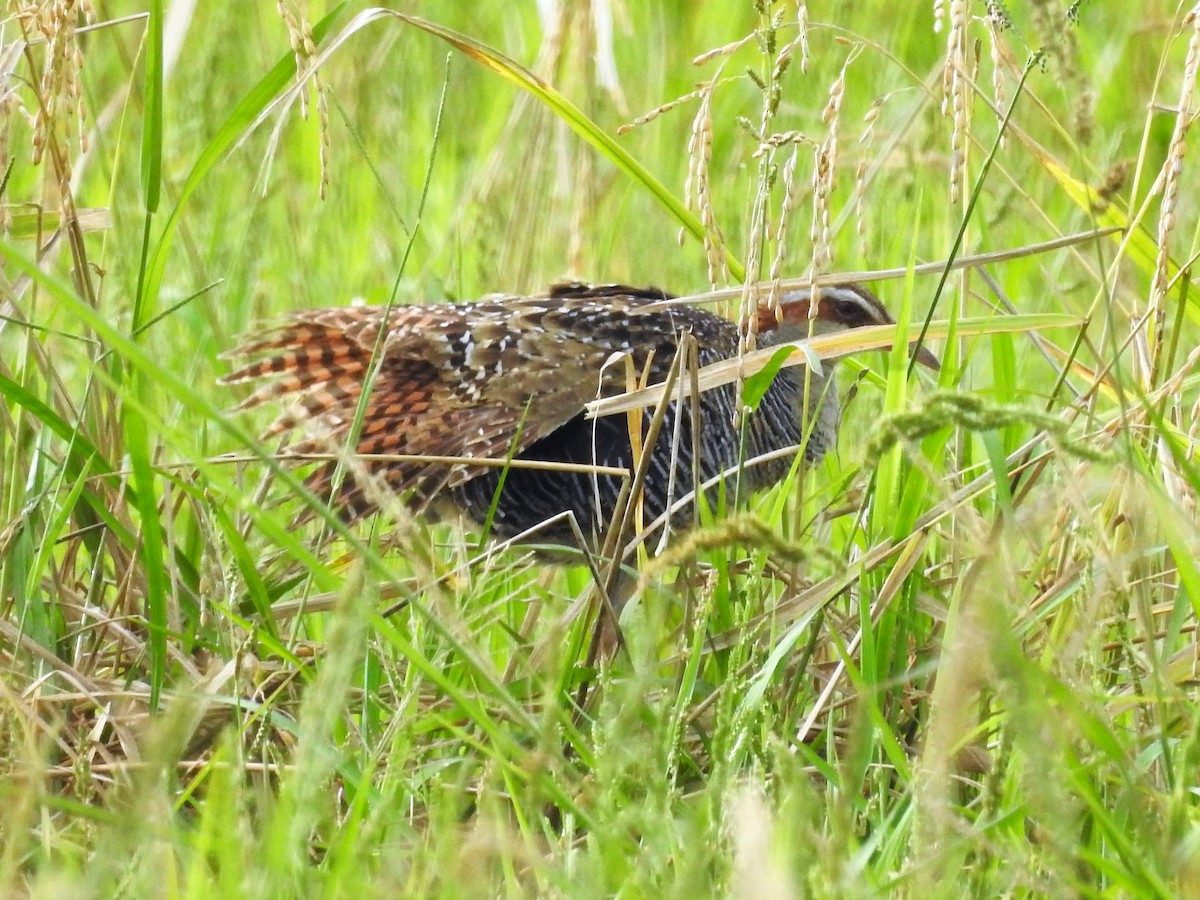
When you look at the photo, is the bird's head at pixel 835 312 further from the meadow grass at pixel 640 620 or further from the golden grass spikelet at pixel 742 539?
the golden grass spikelet at pixel 742 539

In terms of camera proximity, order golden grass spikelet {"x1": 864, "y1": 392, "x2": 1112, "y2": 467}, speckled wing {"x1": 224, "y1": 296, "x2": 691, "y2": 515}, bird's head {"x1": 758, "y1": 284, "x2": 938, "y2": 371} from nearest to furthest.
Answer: golden grass spikelet {"x1": 864, "y1": 392, "x2": 1112, "y2": 467} < speckled wing {"x1": 224, "y1": 296, "x2": 691, "y2": 515} < bird's head {"x1": 758, "y1": 284, "x2": 938, "y2": 371}

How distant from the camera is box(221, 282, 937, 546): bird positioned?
10.6 feet

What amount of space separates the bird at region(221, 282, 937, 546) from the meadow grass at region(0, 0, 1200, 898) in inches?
6.2

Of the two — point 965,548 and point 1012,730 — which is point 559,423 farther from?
point 1012,730

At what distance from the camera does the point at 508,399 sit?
3.23 meters

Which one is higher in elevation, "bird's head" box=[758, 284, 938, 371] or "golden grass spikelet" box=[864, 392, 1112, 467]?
"golden grass spikelet" box=[864, 392, 1112, 467]

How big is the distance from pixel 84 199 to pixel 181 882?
12.8 ft

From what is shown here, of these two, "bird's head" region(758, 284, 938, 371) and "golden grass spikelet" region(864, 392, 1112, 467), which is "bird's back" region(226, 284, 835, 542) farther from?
"golden grass spikelet" region(864, 392, 1112, 467)

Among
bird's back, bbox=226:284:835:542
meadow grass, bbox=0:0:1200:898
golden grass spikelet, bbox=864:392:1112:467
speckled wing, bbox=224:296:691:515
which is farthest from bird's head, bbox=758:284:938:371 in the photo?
golden grass spikelet, bbox=864:392:1112:467

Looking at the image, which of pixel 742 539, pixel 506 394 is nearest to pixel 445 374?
pixel 506 394

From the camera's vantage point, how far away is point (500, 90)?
602 centimetres

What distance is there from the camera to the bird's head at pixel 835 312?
12.7 feet

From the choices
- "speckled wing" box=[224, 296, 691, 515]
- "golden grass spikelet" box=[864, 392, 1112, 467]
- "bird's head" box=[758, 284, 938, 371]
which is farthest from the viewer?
"bird's head" box=[758, 284, 938, 371]

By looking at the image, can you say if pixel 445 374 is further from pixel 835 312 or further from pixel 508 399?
pixel 835 312
